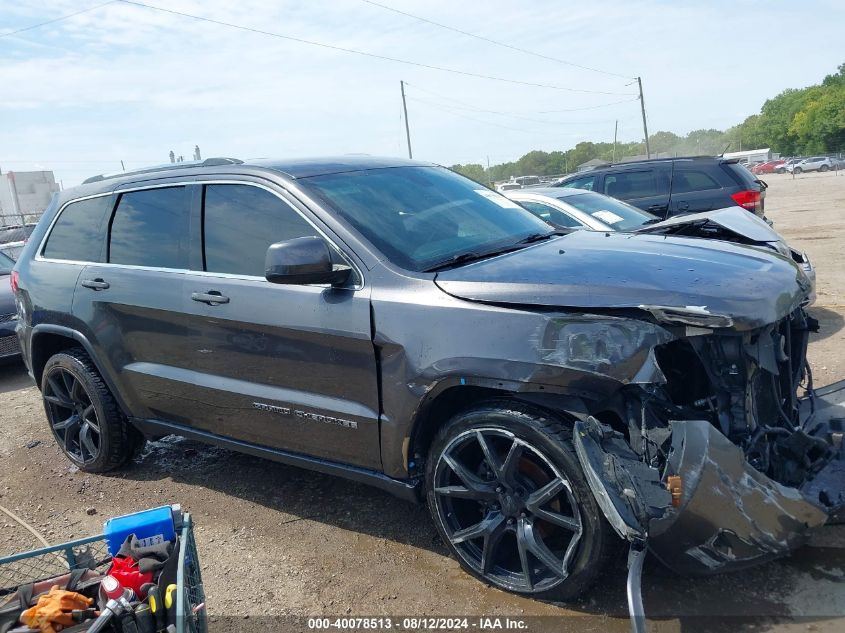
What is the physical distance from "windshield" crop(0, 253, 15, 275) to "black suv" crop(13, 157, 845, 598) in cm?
556

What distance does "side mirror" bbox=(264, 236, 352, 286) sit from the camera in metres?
3.08

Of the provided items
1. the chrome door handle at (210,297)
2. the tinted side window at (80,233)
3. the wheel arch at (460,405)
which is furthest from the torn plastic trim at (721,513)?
the tinted side window at (80,233)

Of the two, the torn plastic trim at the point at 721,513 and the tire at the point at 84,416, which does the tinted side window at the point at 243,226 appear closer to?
the tire at the point at 84,416

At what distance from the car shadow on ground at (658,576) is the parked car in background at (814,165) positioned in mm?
61616

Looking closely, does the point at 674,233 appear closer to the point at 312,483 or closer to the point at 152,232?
the point at 312,483

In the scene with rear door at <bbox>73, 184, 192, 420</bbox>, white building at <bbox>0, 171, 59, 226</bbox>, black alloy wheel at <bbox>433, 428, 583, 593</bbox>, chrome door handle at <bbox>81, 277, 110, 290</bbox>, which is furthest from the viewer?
white building at <bbox>0, 171, 59, 226</bbox>

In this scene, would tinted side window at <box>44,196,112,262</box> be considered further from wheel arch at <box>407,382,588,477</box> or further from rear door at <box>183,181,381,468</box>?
wheel arch at <box>407,382,588,477</box>

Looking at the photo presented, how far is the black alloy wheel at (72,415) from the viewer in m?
4.74

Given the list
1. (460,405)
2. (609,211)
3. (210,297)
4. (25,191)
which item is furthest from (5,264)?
(25,191)

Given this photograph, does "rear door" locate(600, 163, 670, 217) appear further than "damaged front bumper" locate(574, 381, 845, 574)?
Yes

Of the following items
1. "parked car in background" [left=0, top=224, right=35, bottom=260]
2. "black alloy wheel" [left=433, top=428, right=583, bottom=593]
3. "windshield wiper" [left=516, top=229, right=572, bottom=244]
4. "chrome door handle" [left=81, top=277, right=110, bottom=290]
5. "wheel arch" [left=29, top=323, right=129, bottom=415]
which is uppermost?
"parked car in background" [left=0, top=224, right=35, bottom=260]

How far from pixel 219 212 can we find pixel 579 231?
6.67 ft

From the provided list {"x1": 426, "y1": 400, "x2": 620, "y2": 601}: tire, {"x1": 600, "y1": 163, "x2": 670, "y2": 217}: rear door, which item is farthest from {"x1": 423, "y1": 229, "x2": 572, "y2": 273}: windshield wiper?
{"x1": 600, "y1": 163, "x2": 670, "y2": 217}: rear door

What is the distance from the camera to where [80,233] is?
465cm
